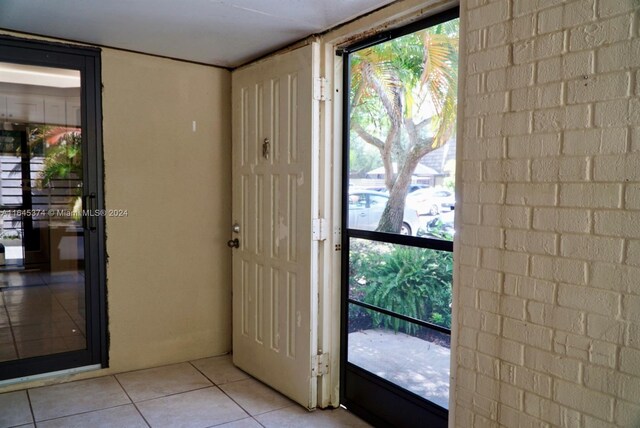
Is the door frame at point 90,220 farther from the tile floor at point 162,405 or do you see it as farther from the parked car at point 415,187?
the parked car at point 415,187

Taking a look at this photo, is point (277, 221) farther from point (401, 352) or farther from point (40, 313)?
point (40, 313)

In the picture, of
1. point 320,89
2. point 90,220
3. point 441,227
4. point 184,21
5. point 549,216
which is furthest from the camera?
point 90,220

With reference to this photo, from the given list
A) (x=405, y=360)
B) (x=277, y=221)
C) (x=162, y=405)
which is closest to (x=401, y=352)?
(x=405, y=360)

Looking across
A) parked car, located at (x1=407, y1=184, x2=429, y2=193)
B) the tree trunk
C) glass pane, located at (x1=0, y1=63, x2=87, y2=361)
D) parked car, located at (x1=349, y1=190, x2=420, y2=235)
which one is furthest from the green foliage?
parked car, located at (x1=407, y1=184, x2=429, y2=193)

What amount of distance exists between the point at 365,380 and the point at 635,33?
2181 mm

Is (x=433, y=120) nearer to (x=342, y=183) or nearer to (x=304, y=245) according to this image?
(x=342, y=183)

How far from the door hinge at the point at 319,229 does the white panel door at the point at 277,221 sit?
1.3 inches

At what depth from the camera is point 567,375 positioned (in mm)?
1598

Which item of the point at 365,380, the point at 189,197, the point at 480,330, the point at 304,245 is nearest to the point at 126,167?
the point at 189,197

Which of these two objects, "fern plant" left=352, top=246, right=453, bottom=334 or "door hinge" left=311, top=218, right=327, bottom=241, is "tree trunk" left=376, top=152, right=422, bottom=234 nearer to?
"fern plant" left=352, top=246, right=453, bottom=334

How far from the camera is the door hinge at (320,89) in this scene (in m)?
2.81

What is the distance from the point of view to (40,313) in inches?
127

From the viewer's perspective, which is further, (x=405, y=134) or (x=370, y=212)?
(x=370, y=212)

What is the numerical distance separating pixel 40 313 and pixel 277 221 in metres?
1.76
